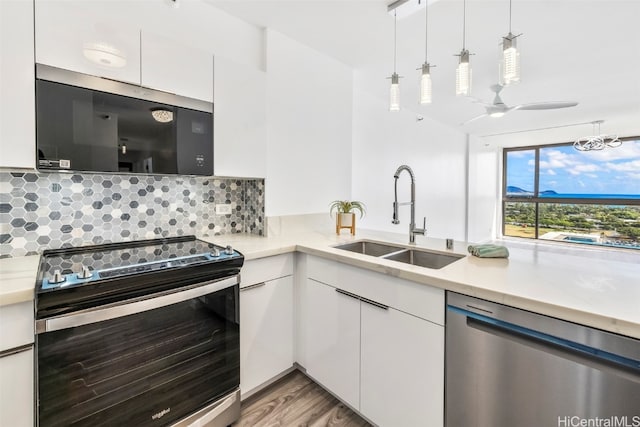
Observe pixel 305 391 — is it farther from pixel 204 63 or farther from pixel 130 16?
pixel 130 16

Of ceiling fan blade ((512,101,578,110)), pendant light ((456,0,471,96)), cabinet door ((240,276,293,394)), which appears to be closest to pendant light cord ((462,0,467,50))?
pendant light ((456,0,471,96))

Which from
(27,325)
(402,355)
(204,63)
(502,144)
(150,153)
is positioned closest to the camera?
(27,325)

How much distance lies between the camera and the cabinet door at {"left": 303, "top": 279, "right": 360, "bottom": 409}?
156cm

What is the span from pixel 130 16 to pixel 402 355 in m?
2.30

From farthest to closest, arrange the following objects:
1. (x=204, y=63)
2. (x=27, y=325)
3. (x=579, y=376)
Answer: (x=204, y=63) → (x=27, y=325) → (x=579, y=376)

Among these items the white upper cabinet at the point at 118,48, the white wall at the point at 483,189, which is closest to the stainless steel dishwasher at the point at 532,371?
the white upper cabinet at the point at 118,48

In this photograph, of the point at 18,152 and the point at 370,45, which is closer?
the point at 18,152

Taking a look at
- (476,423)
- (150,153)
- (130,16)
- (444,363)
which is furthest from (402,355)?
(130,16)

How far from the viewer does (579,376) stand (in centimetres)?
89

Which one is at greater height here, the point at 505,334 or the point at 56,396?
the point at 505,334

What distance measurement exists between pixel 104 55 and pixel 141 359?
1.42 m

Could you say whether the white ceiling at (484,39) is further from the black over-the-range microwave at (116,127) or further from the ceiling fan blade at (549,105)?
the black over-the-range microwave at (116,127)

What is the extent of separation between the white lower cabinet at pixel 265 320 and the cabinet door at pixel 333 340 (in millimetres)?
141

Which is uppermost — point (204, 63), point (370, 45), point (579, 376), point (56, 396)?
point (370, 45)
